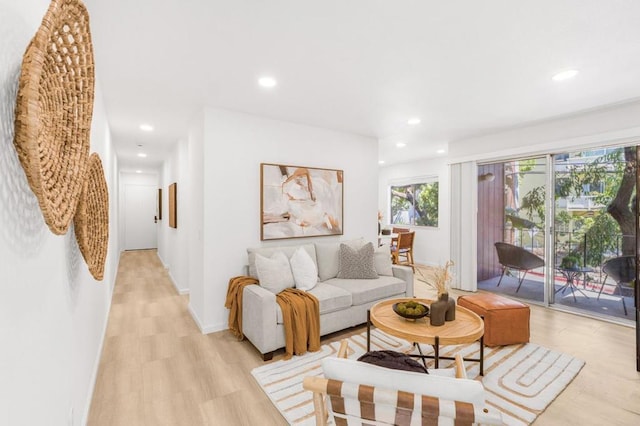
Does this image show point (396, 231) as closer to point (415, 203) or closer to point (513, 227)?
point (415, 203)

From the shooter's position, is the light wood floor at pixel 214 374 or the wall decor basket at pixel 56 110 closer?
the wall decor basket at pixel 56 110

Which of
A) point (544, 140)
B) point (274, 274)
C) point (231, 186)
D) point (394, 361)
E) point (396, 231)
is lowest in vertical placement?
point (394, 361)

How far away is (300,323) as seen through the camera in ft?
9.17

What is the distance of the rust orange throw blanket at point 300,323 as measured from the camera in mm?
2764

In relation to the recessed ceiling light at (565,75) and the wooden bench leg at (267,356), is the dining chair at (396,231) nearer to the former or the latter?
the recessed ceiling light at (565,75)

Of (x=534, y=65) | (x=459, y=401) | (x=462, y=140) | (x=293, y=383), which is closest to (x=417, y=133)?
(x=462, y=140)

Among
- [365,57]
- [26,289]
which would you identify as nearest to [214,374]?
[26,289]

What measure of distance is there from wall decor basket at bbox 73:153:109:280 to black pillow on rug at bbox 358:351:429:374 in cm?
161

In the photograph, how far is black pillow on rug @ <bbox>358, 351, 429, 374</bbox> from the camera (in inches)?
57.2

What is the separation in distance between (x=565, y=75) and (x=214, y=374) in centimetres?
392

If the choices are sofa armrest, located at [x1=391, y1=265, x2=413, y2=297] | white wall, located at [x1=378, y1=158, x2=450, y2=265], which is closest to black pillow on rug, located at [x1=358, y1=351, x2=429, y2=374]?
sofa armrest, located at [x1=391, y1=265, x2=413, y2=297]

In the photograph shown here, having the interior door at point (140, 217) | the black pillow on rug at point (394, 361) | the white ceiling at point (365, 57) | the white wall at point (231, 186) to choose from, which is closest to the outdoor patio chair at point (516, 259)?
the white ceiling at point (365, 57)

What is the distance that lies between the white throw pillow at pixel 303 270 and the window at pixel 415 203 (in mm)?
4618

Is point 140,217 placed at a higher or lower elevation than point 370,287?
higher
